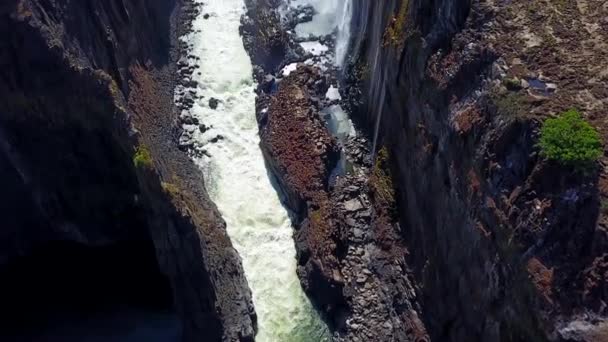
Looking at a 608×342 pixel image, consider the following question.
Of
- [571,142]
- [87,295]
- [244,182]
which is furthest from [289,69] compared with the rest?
[571,142]

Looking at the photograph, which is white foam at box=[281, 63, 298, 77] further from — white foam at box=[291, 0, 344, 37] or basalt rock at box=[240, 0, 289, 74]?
white foam at box=[291, 0, 344, 37]

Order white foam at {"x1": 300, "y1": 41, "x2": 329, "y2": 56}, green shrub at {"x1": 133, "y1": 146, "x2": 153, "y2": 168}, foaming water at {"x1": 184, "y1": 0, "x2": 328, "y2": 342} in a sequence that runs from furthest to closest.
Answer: white foam at {"x1": 300, "y1": 41, "x2": 329, "y2": 56} < foaming water at {"x1": 184, "y1": 0, "x2": 328, "y2": 342} < green shrub at {"x1": 133, "y1": 146, "x2": 153, "y2": 168}

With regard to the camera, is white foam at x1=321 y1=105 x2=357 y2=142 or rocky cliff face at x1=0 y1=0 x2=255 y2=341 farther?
white foam at x1=321 y1=105 x2=357 y2=142

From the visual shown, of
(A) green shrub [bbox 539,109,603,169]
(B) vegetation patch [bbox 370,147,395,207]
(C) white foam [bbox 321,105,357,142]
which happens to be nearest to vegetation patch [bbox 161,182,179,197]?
(B) vegetation patch [bbox 370,147,395,207]

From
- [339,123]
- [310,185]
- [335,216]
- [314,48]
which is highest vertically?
[314,48]

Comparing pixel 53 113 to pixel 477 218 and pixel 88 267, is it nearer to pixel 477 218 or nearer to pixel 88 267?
pixel 88 267

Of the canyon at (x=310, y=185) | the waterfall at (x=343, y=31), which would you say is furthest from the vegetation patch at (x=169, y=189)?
the waterfall at (x=343, y=31)

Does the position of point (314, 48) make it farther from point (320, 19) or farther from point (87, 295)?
point (87, 295)

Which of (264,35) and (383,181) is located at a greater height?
(264,35)

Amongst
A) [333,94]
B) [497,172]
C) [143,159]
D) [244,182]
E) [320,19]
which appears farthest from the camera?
[320,19]
